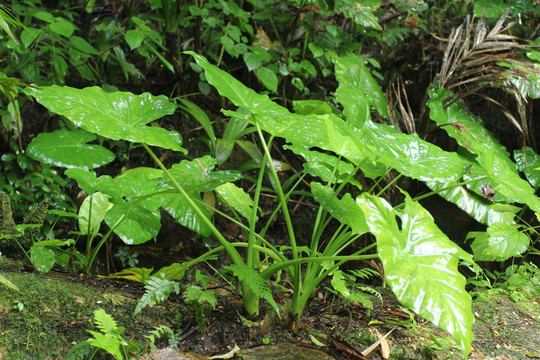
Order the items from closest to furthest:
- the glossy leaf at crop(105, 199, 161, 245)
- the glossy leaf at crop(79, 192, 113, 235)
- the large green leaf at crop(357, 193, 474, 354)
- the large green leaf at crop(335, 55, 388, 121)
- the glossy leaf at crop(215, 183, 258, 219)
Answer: the large green leaf at crop(357, 193, 474, 354) < the glossy leaf at crop(105, 199, 161, 245) < the glossy leaf at crop(215, 183, 258, 219) < the glossy leaf at crop(79, 192, 113, 235) < the large green leaf at crop(335, 55, 388, 121)

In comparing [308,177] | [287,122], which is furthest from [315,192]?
[308,177]

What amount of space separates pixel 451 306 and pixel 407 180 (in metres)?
2.31

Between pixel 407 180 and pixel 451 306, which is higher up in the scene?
pixel 451 306

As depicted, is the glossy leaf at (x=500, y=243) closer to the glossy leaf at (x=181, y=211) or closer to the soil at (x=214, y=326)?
the soil at (x=214, y=326)

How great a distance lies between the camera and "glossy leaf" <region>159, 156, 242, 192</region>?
5.21 feet

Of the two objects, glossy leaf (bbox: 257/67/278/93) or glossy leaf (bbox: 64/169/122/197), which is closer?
glossy leaf (bbox: 64/169/122/197)

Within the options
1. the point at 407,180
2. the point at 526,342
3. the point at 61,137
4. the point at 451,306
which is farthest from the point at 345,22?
the point at 451,306

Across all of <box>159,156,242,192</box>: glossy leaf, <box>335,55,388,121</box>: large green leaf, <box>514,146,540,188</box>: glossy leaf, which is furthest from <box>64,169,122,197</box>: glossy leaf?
<box>514,146,540,188</box>: glossy leaf

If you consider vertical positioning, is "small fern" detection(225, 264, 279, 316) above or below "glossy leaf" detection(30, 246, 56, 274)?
above

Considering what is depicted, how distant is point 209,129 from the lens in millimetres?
2887

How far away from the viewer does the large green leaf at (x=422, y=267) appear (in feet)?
3.07

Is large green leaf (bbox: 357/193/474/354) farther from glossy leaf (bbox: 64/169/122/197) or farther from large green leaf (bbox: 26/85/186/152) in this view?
glossy leaf (bbox: 64/169/122/197)

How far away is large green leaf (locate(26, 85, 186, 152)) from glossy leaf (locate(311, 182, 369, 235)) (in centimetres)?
51

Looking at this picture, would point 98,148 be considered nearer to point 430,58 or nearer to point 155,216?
point 155,216
